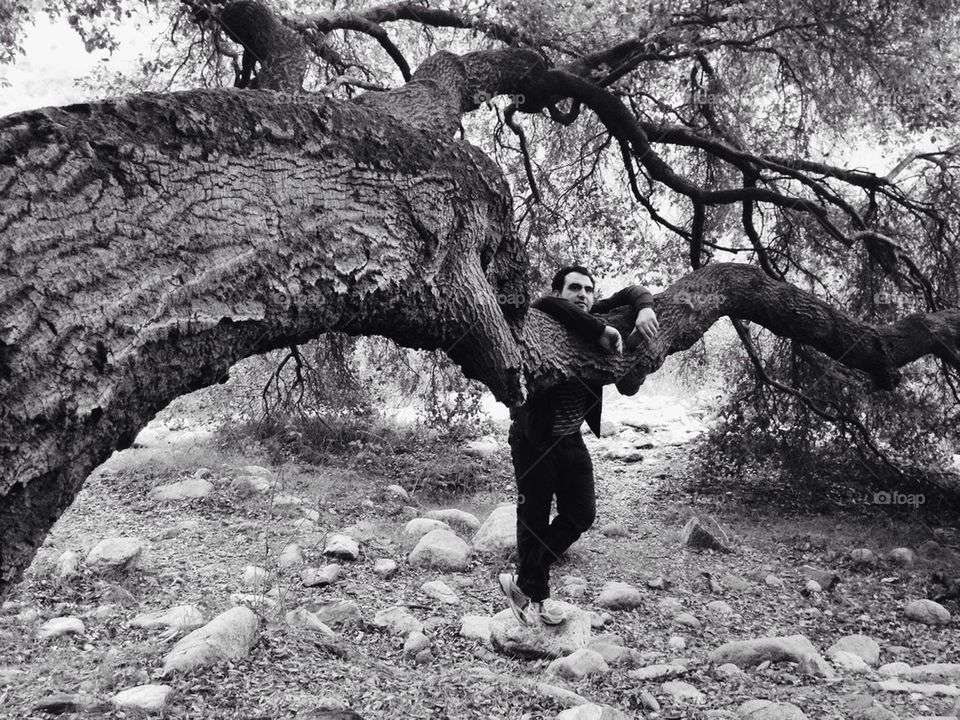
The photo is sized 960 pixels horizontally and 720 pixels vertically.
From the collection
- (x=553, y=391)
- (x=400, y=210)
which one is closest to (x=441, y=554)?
(x=553, y=391)

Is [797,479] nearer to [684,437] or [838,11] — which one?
[684,437]

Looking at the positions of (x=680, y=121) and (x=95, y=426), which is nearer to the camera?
(x=95, y=426)

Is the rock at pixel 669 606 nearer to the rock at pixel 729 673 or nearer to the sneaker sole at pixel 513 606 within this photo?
the rock at pixel 729 673

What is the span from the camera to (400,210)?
3.01 m

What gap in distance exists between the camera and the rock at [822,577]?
19.2 feet

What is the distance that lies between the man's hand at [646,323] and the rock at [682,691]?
5.87 feet

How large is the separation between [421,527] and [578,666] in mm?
2526

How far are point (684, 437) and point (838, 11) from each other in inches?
234

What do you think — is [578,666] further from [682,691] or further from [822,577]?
[822,577]

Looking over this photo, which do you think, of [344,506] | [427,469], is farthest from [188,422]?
[344,506]

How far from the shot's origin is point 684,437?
1094 cm

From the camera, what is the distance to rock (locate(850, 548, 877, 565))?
6.41 m

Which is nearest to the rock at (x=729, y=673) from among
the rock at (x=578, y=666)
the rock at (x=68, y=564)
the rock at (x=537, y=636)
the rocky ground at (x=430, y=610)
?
the rocky ground at (x=430, y=610)

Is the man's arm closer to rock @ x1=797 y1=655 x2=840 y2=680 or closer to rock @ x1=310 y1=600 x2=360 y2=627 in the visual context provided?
rock @ x1=797 y1=655 x2=840 y2=680
